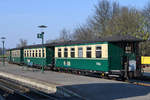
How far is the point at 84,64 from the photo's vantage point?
19.0 m

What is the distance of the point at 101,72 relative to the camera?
55.9ft

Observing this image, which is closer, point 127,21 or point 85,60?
point 85,60

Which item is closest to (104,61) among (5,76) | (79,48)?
(79,48)

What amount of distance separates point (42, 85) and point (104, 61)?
4767 millimetres

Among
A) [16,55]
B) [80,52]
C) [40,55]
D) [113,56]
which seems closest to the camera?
[113,56]

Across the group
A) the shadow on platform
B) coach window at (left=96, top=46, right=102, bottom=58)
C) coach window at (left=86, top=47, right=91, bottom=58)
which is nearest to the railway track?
the shadow on platform

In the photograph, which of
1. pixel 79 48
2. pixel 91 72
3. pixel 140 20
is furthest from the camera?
pixel 140 20

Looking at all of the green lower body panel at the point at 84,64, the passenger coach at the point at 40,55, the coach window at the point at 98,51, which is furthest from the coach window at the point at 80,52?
the passenger coach at the point at 40,55

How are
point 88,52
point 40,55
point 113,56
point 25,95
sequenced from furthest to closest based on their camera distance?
1. point 40,55
2. point 88,52
3. point 113,56
4. point 25,95

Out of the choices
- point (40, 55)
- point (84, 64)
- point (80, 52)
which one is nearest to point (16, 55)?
point (40, 55)

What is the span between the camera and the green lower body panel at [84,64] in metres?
16.8

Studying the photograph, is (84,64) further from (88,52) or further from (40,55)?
(40,55)

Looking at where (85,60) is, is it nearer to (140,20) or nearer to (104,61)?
(104,61)

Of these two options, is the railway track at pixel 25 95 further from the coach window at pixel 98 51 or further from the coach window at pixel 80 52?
the coach window at pixel 80 52
